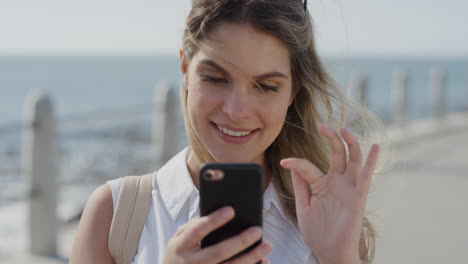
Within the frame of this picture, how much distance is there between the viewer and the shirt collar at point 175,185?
1745 millimetres

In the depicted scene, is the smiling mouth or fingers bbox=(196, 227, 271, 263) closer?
fingers bbox=(196, 227, 271, 263)

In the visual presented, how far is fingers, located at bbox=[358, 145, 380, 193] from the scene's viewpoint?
1.50 meters

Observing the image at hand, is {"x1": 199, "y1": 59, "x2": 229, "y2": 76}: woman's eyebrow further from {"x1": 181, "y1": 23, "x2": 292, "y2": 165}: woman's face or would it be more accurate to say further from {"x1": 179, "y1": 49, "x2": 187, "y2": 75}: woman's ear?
{"x1": 179, "y1": 49, "x2": 187, "y2": 75}: woman's ear

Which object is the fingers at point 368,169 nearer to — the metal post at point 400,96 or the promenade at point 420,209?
the promenade at point 420,209

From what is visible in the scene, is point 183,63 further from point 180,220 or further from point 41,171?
point 41,171

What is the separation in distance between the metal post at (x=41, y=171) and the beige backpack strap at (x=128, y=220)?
3.04 metres

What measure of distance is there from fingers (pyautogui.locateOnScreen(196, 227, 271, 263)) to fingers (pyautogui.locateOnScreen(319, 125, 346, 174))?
15.0 inches

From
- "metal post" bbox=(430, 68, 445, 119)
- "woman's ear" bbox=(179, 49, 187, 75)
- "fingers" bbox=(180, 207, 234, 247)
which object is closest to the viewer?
"fingers" bbox=(180, 207, 234, 247)

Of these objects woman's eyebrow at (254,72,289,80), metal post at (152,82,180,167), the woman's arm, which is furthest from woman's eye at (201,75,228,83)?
metal post at (152,82,180,167)

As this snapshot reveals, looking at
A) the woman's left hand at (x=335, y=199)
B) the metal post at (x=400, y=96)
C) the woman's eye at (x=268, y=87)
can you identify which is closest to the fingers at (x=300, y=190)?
the woman's left hand at (x=335, y=199)

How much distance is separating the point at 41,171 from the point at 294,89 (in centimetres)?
329

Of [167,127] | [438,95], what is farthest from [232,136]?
[438,95]

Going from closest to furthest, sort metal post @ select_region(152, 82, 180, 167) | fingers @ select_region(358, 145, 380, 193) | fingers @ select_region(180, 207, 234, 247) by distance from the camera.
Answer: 1. fingers @ select_region(180, 207, 234, 247)
2. fingers @ select_region(358, 145, 380, 193)
3. metal post @ select_region(152, 82, 180, 167)

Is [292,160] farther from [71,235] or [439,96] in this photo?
[439,96]
